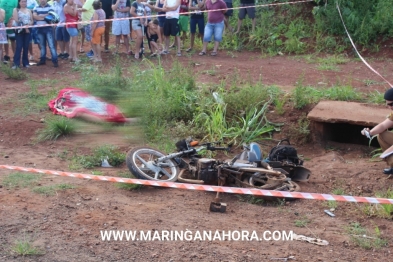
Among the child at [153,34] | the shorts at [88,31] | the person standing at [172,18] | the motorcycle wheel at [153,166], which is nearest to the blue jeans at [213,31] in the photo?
the person standing at [172,18]

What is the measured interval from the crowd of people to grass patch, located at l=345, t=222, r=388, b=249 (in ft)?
28.1

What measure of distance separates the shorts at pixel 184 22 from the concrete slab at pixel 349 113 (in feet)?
20.7

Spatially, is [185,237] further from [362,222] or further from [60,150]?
[60,150]

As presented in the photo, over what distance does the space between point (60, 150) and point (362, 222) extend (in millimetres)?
4200

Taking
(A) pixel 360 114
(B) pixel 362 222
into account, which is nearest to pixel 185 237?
(B) pixel 362 222

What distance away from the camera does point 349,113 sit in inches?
344

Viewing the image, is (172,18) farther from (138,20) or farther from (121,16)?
(121,16)

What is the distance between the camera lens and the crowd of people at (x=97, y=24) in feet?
41.8

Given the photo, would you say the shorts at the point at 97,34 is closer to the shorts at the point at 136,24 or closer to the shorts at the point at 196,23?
the shorts at the point at 136,24

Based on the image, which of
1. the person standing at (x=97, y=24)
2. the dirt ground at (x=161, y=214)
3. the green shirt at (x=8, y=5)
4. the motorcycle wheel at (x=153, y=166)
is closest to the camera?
the dirt ground at (x=161, y=214)

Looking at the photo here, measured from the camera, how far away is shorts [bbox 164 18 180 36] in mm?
13867

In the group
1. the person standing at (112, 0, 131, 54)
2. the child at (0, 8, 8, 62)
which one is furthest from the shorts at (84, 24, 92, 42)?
the child at (0, 8, 8, 62)

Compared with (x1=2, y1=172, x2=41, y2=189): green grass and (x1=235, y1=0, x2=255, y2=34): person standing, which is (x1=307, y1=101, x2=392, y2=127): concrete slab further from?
(x1=235, y1=0, x2=255, y2=34): person standing

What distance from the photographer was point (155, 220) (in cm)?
582
